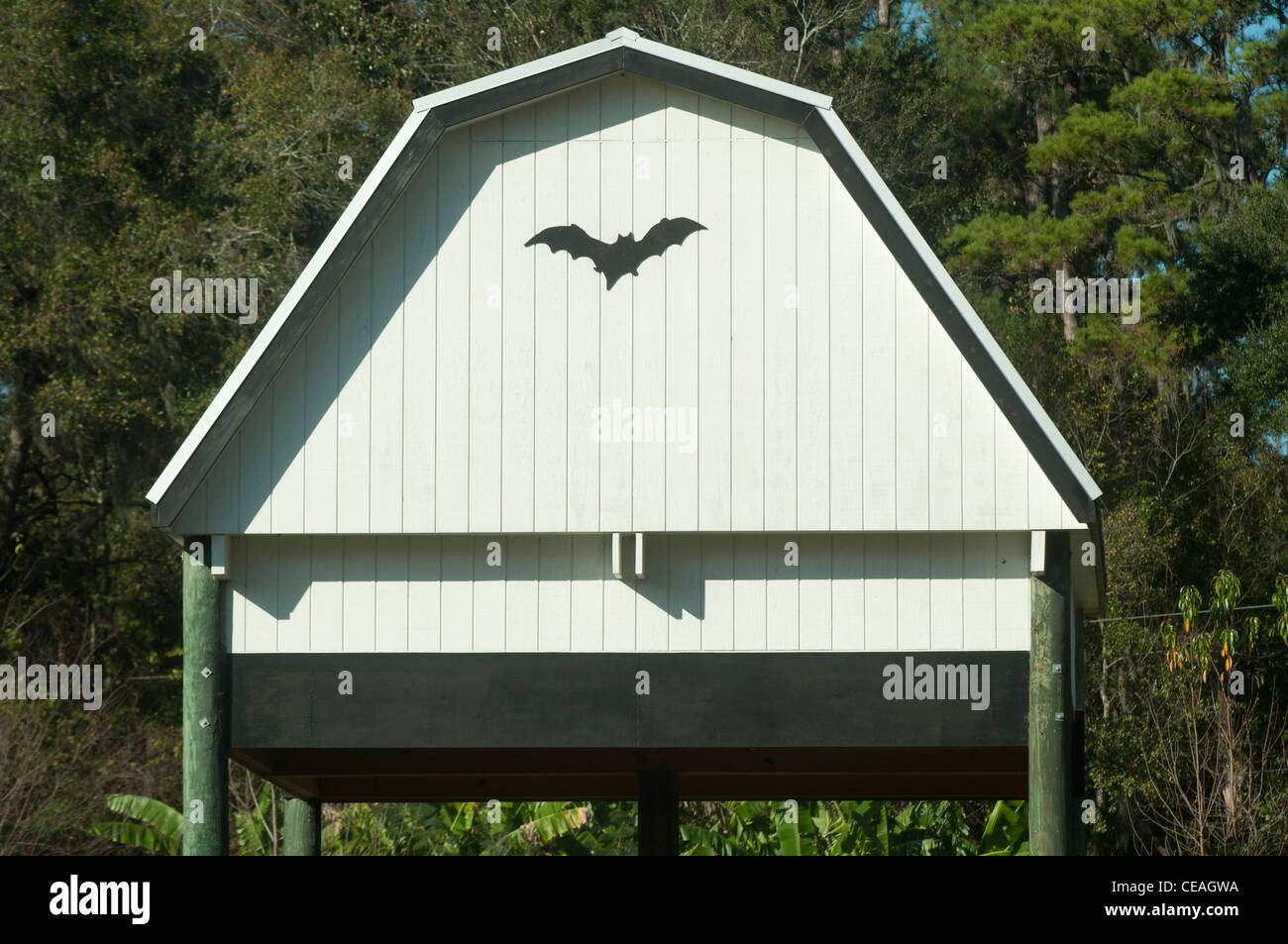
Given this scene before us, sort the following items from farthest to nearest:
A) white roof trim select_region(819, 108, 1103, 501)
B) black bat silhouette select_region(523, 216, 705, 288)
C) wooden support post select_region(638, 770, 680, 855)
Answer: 1. wooden support post select_region(638, 770, 680, 855)
2. black bat silhouette select_region(523, 216, 705, 288)
3. white roof trim select_region(819, 108, 1103, 501)

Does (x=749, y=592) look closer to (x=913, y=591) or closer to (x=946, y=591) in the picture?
(x=913, y=591)

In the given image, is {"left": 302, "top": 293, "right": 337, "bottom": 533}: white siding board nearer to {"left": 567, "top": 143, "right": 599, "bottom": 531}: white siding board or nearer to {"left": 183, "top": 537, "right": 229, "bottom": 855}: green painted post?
{"left": 183, "top": 537, "right": 229, "bottom": 855}: green painted post

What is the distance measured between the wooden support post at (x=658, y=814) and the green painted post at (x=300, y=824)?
14.3ft

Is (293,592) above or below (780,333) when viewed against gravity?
below

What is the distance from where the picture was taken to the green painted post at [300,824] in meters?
17.9

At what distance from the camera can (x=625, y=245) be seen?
12.4 meters

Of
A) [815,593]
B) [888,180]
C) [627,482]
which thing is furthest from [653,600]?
[888,180]

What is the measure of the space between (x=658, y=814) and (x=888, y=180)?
72.9 ft

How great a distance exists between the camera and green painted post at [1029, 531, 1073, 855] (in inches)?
476

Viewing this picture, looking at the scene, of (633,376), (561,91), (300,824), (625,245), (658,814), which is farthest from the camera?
(300,824)

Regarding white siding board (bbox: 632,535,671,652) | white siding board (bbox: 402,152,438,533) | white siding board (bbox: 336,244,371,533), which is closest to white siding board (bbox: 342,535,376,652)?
white siding board (bbox: 336,244,371,533)

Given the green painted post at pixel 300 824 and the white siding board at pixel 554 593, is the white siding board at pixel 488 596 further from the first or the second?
the green painted post at pixel 300 824

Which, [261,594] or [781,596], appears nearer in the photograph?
[781,596]

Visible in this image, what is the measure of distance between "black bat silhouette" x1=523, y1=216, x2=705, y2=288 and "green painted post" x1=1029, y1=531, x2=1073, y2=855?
3913mm
